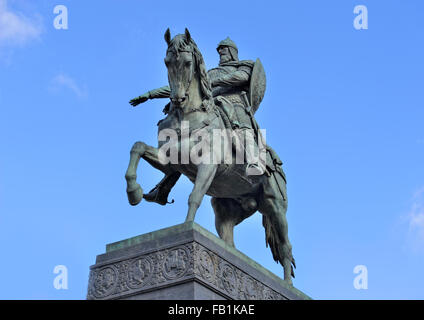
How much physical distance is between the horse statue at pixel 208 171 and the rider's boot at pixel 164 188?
249 millimetres

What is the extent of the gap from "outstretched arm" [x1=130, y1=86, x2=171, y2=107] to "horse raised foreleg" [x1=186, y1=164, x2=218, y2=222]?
2.14 m

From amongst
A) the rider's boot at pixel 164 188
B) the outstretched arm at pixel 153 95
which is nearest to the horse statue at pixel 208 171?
the rider's boot at pixel 164 188

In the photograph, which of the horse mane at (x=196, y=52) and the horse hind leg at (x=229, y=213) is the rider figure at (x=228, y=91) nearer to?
the horse mane at (x=196, y=52)

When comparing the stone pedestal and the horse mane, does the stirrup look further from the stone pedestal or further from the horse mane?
the stone pedestal

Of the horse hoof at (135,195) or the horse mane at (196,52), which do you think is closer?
the horse hoof at (135,195)

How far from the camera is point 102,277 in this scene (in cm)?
1125

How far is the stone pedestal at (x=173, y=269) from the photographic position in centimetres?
1062

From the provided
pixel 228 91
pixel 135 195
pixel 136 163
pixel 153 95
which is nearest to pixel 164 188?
pixel 136 163

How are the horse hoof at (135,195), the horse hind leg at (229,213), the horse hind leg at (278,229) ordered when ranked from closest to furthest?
the horse hoof at (135,195), the horse hind leg at (278,229), the horse hind leg at (229,213)

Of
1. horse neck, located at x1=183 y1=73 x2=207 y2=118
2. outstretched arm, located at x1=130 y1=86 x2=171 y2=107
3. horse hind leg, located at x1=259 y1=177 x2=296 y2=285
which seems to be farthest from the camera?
horse hind leg, located at x1=259 y1=177 x2=296 y2=285

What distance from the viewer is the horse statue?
11984mm

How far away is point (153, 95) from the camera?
13.8 m

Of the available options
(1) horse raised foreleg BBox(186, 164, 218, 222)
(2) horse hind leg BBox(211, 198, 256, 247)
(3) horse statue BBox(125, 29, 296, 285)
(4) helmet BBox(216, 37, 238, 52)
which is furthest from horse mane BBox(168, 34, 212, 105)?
(4) helmet BBox(216, 37, 238, 52)

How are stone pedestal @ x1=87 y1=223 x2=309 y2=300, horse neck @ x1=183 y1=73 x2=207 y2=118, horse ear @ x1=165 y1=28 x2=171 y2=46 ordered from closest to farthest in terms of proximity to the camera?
stone pedestal @ x1=87 y1=223 x2=309 y2=300, horse ear @ x1=165 y1=28 x2=171 y2=46, horse neck @ x1=183 y1=73 x2=207 y2=118
